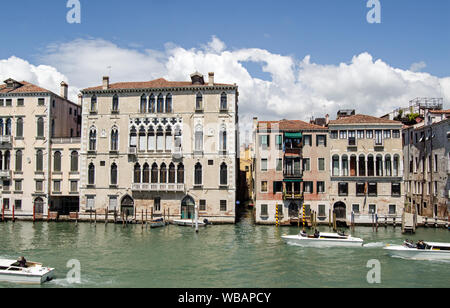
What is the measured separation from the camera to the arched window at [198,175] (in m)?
38.3

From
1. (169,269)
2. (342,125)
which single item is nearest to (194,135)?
(342,125)

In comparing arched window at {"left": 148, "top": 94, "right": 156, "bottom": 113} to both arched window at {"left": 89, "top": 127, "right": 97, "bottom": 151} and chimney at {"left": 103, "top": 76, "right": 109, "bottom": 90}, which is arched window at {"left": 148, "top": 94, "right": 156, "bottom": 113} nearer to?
chimney at {"left": 103, "top": 76, "right": 109, "bottom": 90}

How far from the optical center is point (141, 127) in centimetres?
3928

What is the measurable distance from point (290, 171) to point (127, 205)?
52.3ft

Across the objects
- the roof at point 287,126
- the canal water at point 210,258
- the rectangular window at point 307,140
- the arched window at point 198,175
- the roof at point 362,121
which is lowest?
the canal water at point 210,258

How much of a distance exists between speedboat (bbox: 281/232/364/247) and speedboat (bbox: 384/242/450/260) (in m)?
3.30

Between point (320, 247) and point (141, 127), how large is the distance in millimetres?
20645

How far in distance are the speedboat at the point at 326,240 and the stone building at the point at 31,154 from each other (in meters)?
23.5

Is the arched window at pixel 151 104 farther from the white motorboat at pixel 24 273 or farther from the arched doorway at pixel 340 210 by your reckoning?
the white motorboat at pixel 24 273

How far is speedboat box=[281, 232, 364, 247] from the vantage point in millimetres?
27484

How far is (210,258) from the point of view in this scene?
2372 cm

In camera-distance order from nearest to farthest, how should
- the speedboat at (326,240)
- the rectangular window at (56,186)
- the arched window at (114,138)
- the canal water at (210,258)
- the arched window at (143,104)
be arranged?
the canal water at (210,258), the speedboat at (326,240), the arched window at (143,104), the arched window at (114,138), the rectangular window at (56,186)

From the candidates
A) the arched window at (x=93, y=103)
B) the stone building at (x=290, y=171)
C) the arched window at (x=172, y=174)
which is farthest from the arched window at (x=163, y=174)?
the arched window at (x=93, y=103)

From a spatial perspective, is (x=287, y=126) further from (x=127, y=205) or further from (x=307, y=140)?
(x=127, y=205)
